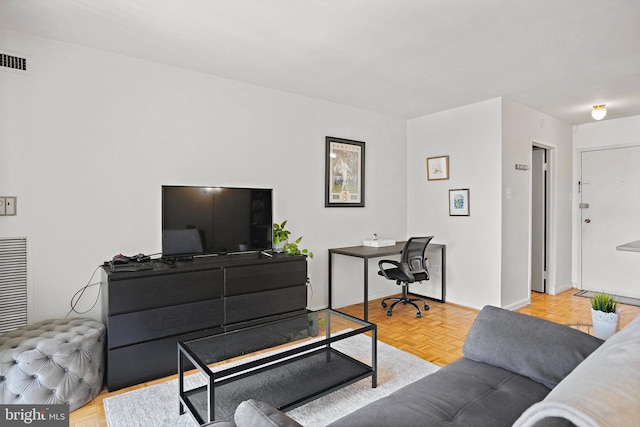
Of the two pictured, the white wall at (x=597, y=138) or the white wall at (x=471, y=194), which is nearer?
the white wall at (x=471, y=194)

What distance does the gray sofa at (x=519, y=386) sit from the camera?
78 centimetres

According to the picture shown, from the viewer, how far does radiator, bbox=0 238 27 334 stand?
8.45ft

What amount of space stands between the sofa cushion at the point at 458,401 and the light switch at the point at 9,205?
2662 mm

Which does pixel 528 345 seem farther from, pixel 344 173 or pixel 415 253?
pixel 344 173

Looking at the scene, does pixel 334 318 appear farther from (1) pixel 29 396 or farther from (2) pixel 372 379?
(1) pixel 29 396

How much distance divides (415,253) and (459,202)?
3.08ft

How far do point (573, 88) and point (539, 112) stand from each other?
3.13 feet

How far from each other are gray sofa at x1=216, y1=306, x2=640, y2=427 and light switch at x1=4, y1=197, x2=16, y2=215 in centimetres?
261

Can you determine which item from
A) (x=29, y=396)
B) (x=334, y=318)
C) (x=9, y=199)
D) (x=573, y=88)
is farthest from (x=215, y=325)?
(x=573, y=88)

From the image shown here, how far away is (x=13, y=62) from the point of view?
2.61 m

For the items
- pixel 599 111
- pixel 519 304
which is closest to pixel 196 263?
pixel 519 304

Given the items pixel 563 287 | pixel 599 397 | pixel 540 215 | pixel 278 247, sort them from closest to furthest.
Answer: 1. pixel 599 397
2. pixel 278 247
3. pixel 540 215
4. pixel 563 287
